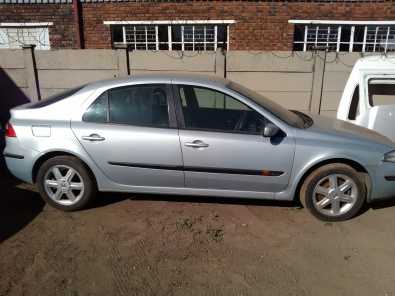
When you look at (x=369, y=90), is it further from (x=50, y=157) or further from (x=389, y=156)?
(x=50, y=157)

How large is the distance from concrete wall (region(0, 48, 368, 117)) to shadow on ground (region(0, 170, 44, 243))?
2.73 meters

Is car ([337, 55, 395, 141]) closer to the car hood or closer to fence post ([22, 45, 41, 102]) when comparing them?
the car hood

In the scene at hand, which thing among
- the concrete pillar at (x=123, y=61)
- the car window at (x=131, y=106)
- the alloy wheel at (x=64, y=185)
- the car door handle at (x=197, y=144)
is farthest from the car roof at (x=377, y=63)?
the alloy wheel at (x=64, y=185)

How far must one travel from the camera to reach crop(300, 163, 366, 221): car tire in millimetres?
3787

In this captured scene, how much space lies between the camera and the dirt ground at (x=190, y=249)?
2.92 m

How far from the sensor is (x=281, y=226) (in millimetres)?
3824

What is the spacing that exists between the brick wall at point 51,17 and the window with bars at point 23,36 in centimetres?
22

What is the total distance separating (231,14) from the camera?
34.9 ft

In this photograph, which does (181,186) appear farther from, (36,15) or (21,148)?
(36,15)

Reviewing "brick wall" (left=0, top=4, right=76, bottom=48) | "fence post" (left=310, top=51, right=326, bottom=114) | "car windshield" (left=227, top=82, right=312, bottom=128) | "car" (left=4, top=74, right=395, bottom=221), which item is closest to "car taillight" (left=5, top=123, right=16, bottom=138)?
"car" (left=4, top=74, right=395, bottom=221)

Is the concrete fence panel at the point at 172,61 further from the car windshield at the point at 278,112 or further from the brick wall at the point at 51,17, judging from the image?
the brick wall at the point at 51,17

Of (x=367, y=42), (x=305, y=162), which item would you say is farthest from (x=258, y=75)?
(x=367, y=42)

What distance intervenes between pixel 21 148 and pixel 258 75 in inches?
173

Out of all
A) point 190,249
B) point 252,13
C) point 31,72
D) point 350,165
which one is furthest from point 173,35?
point 190,249
